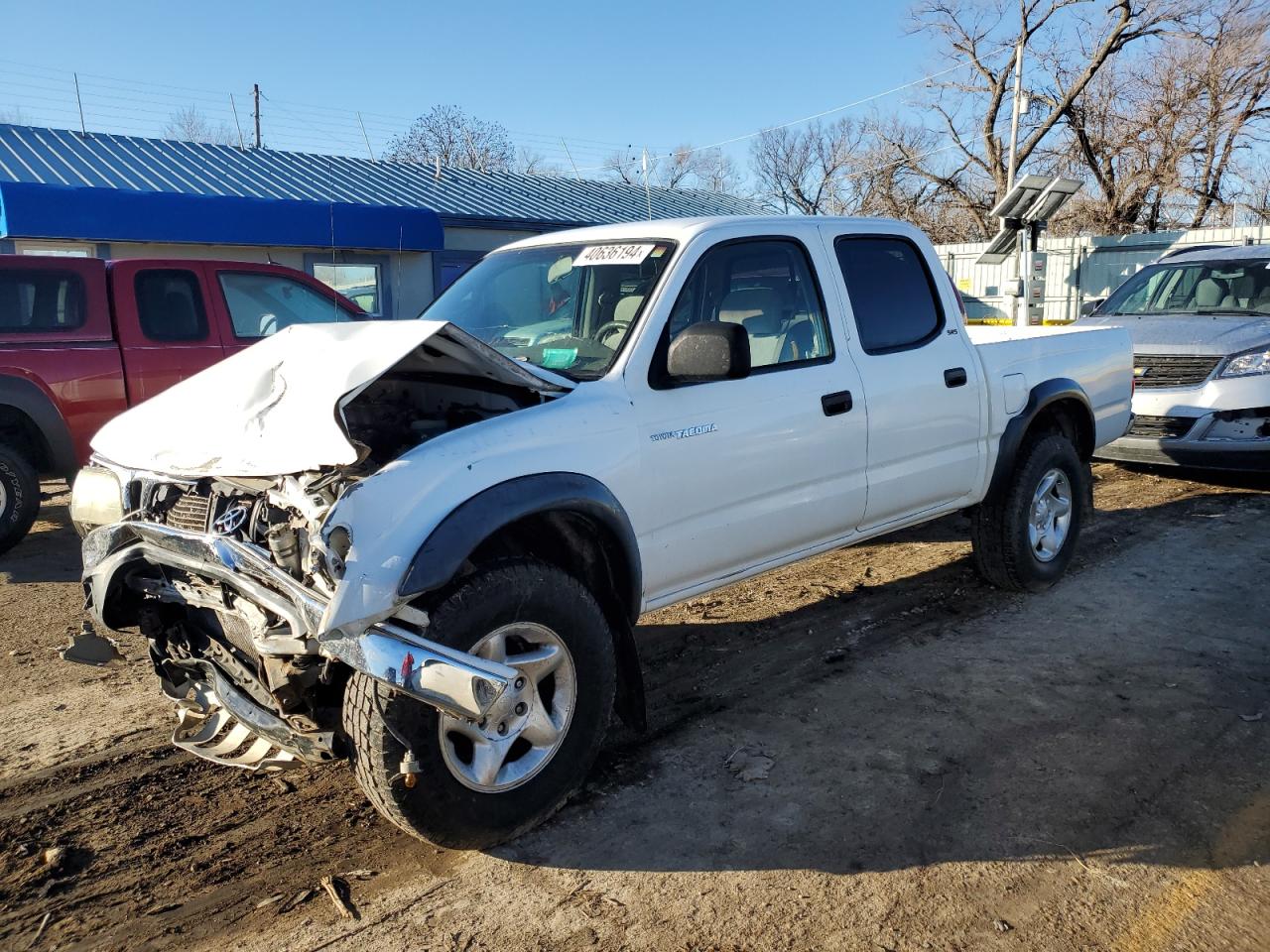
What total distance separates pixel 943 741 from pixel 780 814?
0.90m

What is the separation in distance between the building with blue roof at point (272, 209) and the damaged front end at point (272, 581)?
30.6 feet

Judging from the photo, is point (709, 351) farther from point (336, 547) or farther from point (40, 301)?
point (40, 301)

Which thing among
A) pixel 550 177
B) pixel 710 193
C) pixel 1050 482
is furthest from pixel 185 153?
pixel 1050 482

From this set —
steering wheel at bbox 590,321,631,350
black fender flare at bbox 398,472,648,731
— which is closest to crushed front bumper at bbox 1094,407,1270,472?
steering wheel at bbox 590,321,631,350

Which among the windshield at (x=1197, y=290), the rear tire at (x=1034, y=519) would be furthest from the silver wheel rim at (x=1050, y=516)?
the windshield at (x=1197, y=290)

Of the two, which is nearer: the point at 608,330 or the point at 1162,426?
the point at 608,330

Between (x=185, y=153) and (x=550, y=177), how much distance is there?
9034 millimetres

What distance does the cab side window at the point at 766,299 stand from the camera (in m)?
4.21

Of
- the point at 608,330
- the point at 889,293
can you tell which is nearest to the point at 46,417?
the point at 608,330

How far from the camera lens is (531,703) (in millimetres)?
3217

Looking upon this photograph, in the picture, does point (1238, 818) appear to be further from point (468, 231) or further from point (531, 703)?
point (468, 231)

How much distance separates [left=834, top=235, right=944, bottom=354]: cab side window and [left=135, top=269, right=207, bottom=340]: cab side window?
546 centimetres

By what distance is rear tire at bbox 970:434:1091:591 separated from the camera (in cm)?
552

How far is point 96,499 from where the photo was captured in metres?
3.62
